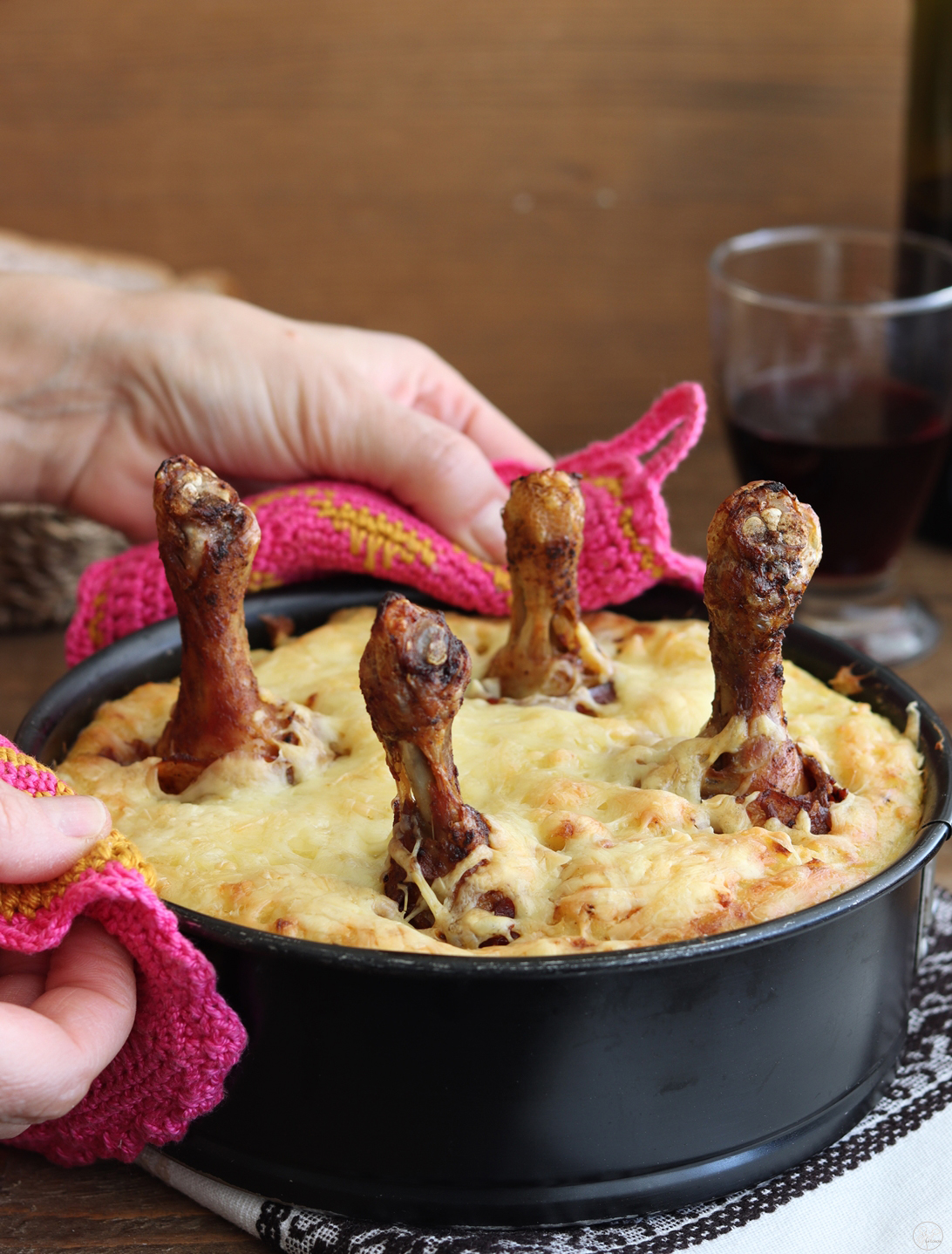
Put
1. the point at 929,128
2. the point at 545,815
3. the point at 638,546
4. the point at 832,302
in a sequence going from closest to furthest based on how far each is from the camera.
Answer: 1. the point at 545,815
2. the point at 638,546
3. the point at 929,128
4. the point at 832,302

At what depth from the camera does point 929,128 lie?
59.8 inches

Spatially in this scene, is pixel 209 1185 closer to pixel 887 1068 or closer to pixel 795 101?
pixel 887 1068

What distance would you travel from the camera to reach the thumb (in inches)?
26.0

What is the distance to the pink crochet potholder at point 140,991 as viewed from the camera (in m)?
0.66

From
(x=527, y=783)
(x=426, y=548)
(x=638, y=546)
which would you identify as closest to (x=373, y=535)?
(x=426, y=548)

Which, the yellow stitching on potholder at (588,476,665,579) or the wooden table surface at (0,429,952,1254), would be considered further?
the yellow stitching on potholder at (588,476,665,579)

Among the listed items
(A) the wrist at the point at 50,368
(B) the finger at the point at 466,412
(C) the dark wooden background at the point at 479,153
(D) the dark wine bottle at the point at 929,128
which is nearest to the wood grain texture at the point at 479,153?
(C) the dark wooden background at the point at 479,153

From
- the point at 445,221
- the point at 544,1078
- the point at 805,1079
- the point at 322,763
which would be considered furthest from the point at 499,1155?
the point at 445,221

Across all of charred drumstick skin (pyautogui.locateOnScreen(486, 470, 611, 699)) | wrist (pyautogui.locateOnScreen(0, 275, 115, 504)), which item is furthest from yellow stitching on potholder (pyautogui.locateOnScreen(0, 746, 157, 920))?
wrist (pyautogui.locateOnScreen(0, 275, 115, 504))

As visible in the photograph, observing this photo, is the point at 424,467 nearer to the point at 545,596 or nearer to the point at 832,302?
the point at 545,596

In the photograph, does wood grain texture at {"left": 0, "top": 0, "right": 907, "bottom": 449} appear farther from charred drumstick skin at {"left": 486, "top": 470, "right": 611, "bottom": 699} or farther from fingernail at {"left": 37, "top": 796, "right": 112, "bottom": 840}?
fingernail at {"left": 37, "top": 796, "right": 112, "bottom": 840}

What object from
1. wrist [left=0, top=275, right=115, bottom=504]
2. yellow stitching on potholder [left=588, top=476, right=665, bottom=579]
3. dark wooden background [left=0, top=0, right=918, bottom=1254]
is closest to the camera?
yellow stitching on potholder [left=588, top=476, right=665, bottom=579]

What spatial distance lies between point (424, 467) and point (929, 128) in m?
0.79

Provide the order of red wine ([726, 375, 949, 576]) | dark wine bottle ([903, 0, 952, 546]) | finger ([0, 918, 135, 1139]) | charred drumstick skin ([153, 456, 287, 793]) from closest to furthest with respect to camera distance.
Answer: finger ([0, 918, 135, 1139])
charred drumstick skin ([153, 456, 287, 793])
red wine ([726, 375, 949, 576])
dark wine bottle ([903, 0, 952, 546])
